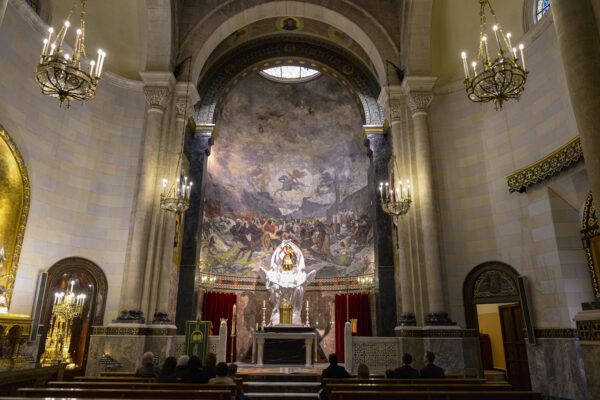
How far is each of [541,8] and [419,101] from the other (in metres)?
3.87

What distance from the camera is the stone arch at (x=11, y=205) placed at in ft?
30.8

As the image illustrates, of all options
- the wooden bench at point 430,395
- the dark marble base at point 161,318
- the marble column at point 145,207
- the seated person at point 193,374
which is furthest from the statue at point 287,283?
the wooden bench at point 430,395

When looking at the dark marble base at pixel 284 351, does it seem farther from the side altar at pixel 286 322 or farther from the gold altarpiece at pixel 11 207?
the gold altarpiece at pixel 11 207

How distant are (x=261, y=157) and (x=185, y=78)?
799 cm

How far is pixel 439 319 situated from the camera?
1121cm

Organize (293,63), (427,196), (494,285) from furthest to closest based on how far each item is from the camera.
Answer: (293,63)
(427,196)
(494,285)

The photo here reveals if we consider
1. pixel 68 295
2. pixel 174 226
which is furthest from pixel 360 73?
pixel 68 295

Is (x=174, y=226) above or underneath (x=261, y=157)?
underneath

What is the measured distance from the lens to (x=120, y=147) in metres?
12.8

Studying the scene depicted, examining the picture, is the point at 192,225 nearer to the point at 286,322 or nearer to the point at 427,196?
the point at 286,322

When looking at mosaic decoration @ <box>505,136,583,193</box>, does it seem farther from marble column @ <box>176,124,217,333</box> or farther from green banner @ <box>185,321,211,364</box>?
marble column @ <box>176,124,217,333</box>

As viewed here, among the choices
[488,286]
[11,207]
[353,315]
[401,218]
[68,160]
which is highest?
[68,160]

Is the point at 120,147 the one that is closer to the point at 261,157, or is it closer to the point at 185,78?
the point at 185,78

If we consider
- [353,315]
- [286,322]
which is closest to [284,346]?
[286,322]
